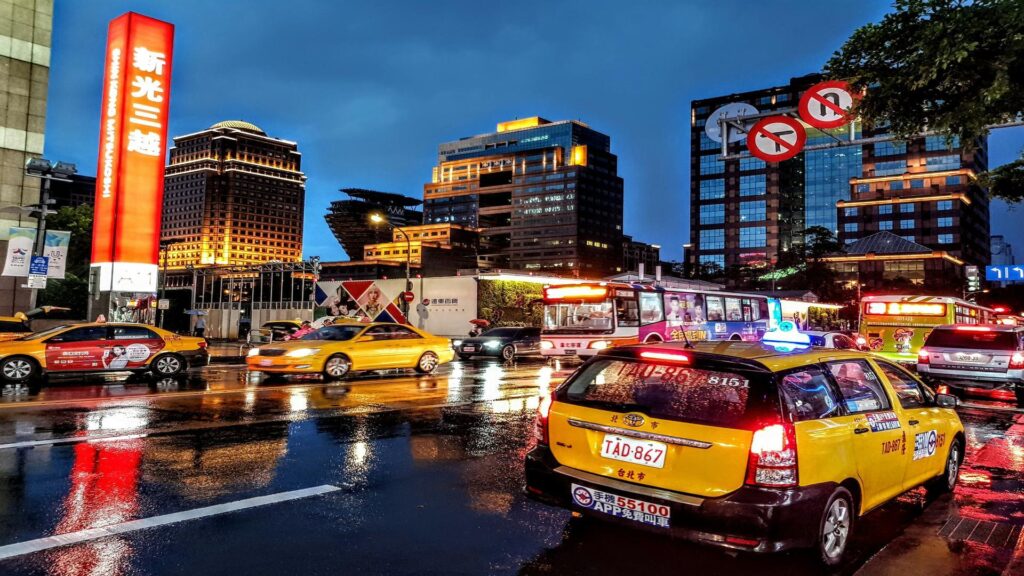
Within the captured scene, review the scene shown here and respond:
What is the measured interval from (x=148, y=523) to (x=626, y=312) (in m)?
17.8

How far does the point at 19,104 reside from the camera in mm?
30156

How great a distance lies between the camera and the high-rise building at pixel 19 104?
2969 centimetres

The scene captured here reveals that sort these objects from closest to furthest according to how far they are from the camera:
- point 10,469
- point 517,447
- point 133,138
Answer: point 10,469 < point 517,447 < point 133,138

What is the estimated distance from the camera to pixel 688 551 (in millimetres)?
4902

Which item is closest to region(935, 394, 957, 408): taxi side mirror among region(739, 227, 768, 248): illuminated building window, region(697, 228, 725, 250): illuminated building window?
region(739, 227, 768, 248): illuminated building window

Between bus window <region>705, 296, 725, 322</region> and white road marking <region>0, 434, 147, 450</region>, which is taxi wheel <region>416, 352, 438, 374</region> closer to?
white road marking <region>0, 434, 147, 450</region>

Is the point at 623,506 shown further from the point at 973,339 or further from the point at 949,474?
the point at 973,339

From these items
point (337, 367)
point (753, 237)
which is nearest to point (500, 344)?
point (337, 367)

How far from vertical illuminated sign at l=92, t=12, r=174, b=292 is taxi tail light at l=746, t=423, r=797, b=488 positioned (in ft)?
99.5

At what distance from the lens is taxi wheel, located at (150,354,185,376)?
55.3 feet

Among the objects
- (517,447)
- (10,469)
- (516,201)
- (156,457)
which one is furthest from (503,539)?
(516,201)

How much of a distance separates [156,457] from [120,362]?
10.3 m

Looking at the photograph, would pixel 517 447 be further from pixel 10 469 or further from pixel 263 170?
pixel 263 170

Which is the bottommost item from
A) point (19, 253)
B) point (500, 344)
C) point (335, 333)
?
point (500, 344)
